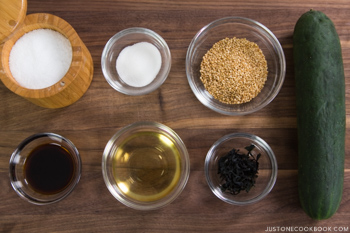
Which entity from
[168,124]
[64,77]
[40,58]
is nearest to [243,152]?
[168,124]

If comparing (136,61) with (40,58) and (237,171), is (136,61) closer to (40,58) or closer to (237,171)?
(40,58)

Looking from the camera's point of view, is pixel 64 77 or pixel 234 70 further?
pixel 234 70

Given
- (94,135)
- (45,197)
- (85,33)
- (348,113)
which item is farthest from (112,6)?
(348,113)

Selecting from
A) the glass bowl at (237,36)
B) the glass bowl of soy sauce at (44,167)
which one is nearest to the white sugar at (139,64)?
the glass bowl at (237,36)

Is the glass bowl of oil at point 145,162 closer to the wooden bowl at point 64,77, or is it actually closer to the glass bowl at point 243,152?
the glass bowl at point 243,152

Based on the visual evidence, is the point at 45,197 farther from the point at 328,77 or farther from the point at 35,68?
the point at 328,77

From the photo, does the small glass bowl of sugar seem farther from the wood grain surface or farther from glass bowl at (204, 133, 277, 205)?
glass bowl at (204, 133, 277, 205)

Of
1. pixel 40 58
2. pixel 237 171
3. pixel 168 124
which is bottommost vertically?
pixel 237 171
